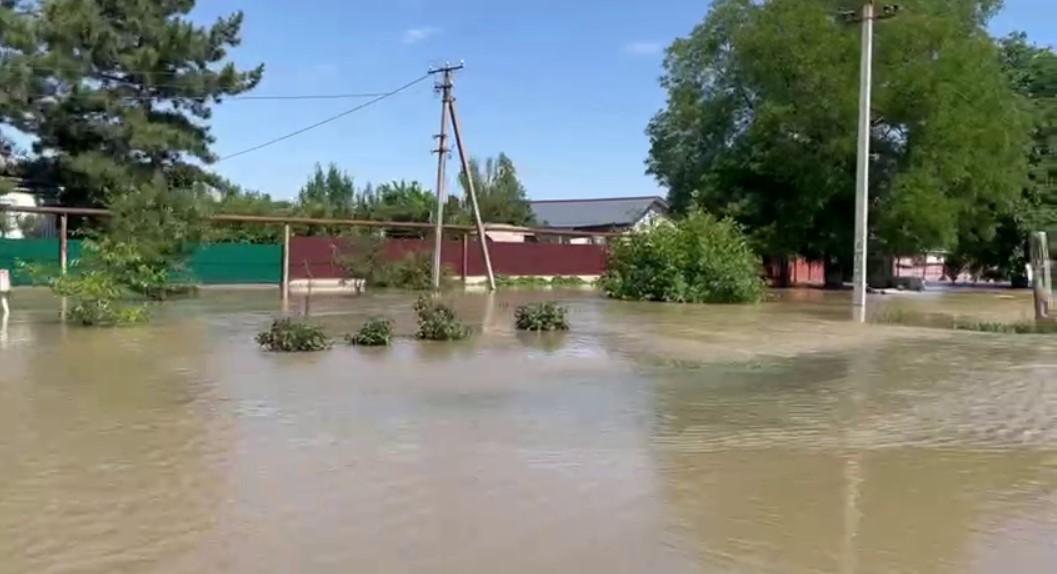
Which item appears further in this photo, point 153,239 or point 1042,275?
point 153,239

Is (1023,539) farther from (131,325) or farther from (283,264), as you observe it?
(283,264)

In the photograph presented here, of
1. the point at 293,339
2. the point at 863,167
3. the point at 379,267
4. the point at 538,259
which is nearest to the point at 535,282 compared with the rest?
the point at 538,259

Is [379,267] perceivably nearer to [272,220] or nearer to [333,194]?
→ [272,220]

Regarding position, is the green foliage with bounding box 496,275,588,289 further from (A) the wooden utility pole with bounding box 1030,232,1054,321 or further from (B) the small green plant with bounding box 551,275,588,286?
(A) the wooden utility pole with bounding box 1030,232,1054,321

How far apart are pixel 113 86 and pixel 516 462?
30.9m

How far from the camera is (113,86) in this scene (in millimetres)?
33375

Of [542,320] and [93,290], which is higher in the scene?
[93,290]

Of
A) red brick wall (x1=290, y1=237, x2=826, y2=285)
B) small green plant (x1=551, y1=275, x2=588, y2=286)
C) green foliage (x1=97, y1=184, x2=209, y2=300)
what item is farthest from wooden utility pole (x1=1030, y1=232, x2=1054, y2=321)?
small green plant (x1=551, y1=275, x2=588, y2=286)

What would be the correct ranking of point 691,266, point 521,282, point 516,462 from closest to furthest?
1. point 516,462
2. point 691,266
3. point 521,282

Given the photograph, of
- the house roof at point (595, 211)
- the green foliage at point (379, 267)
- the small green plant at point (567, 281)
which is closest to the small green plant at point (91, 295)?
the green foliage at point (379, 267)

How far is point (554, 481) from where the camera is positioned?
630 centimetres

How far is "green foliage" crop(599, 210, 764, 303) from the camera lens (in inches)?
1153

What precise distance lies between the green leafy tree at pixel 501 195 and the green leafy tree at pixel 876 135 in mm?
21830

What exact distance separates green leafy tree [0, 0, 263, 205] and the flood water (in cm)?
2011
